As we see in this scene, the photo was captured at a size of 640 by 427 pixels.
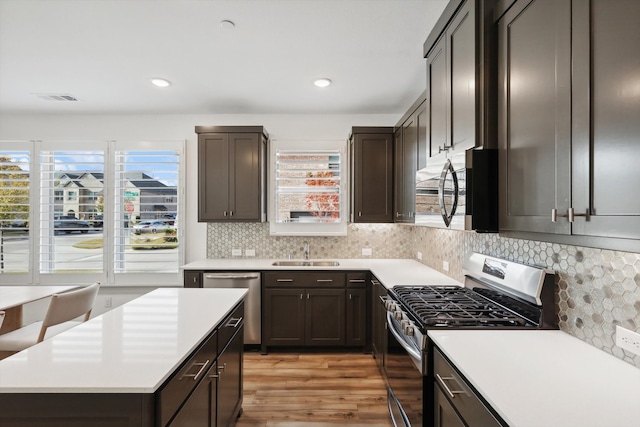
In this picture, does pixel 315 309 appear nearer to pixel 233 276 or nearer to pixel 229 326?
pixel 233 276

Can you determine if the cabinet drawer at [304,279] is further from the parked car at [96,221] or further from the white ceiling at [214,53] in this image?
the parked car at [96,221]

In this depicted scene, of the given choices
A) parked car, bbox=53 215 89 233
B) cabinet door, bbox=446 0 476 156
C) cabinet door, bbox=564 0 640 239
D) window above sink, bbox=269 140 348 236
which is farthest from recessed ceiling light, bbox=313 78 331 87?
parked car, bbox=53 215 89 233

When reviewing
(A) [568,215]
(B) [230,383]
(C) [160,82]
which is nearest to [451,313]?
(A) [568,215]

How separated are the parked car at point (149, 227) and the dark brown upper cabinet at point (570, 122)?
12.3 feet

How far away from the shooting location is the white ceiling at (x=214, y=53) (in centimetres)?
198

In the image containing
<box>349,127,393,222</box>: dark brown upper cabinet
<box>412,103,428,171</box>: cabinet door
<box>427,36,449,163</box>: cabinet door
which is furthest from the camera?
<box>349,127,393,222</box>: dark brown upper cabinet

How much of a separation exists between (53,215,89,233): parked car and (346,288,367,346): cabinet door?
336 cm

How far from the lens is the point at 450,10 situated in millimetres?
1690

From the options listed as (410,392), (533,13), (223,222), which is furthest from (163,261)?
(533,13)

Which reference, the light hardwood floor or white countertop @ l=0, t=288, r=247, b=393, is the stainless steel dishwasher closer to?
the light hardwood floor

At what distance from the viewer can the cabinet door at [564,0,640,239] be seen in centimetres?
82

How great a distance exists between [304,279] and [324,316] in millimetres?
449

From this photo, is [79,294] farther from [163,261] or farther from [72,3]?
[72,3]

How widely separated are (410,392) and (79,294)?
2.38 m
